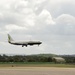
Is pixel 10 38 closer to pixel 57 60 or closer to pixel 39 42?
pixel 39 42

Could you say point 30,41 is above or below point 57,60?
above

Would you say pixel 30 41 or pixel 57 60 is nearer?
pixel 57 60

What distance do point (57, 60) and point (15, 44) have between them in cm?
3312

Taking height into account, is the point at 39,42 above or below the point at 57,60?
above

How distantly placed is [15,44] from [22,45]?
6.89 metres

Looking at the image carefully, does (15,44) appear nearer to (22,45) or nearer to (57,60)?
(22,45)

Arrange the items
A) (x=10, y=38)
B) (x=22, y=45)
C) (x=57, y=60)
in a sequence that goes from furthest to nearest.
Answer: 1. (x=10, y=38)
2. (x=22, y=45)
3. (x=57, y=60)

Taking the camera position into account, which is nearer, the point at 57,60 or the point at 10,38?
the point at 57,60

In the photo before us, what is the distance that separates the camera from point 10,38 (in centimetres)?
16425

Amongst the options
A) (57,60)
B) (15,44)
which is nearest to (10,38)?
(15,44)

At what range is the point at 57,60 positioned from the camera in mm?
130375

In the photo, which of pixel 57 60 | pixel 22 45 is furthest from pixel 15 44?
pixel 57 60

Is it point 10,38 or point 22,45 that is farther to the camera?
point 10,38

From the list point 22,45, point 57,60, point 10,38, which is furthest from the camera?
point 10,38
